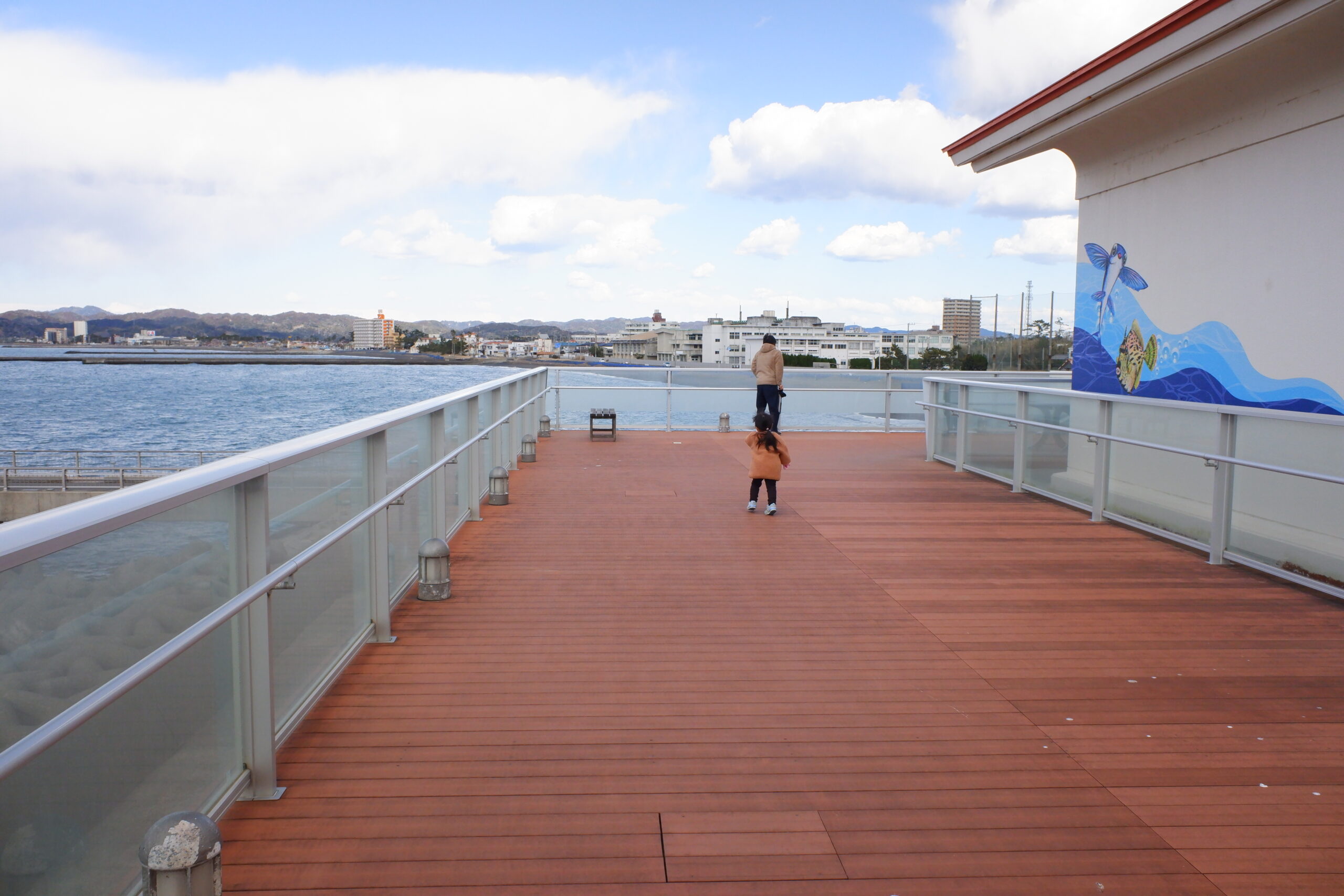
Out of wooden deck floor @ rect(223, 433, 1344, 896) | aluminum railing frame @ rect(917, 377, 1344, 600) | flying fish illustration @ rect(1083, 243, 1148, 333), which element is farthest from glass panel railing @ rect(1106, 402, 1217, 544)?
flying fish illustration @ rect(1083, 243, 1148, 333)

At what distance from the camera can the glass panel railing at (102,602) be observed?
184 centimetres

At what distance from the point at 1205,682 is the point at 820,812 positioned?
234 centimetres

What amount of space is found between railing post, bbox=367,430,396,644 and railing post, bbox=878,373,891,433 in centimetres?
1290

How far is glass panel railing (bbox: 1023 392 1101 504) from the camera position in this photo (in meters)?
8.66

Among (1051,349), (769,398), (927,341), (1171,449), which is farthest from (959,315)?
(1171,449)

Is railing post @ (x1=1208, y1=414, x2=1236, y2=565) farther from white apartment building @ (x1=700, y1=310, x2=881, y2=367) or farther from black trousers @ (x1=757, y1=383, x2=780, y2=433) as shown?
white apartment building @ (x1=700, y1=310, x2=881, y2=367)

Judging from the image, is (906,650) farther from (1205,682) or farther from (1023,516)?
(1023,516)

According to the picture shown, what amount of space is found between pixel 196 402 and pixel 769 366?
103m

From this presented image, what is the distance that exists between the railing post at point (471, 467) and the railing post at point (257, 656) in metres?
4.32

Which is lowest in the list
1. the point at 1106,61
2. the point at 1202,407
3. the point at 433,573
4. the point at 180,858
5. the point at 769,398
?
the point at 433,573

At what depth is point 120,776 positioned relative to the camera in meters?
2.30

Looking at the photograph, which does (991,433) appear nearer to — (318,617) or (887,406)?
(887,406)

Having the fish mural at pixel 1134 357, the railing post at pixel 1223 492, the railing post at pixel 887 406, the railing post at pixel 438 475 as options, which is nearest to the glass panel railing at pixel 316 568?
the railing post at pixel 438 475

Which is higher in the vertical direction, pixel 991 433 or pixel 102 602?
pixel 102 602
